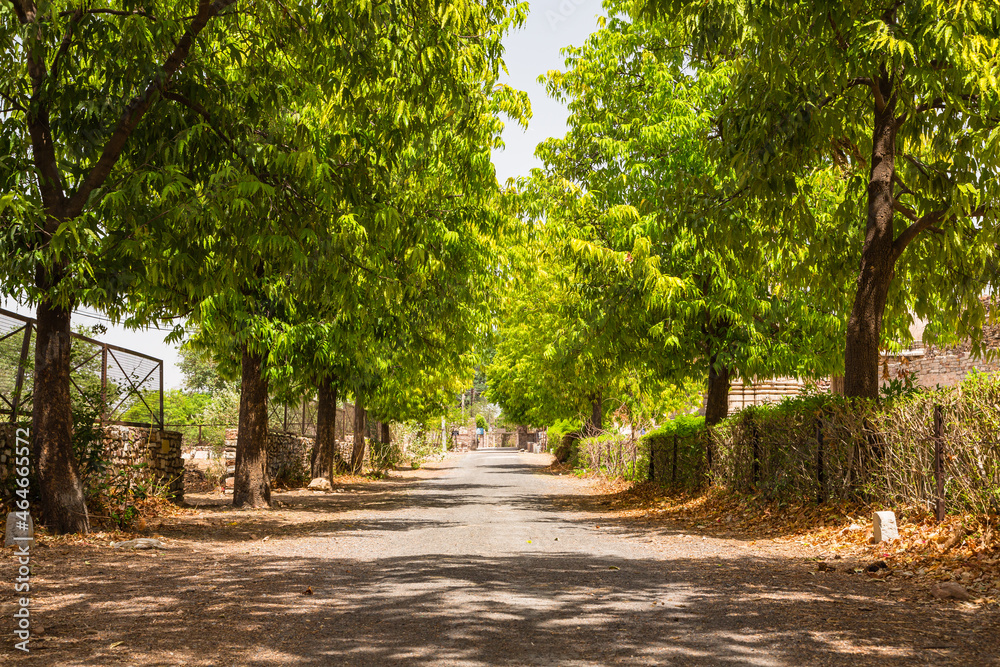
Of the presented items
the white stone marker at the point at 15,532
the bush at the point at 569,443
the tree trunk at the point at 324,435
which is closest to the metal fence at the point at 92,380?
the white stone marker at the point at 15,532

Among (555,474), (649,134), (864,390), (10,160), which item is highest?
(649,134)

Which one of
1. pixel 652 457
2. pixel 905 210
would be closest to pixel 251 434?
pixel 652 457

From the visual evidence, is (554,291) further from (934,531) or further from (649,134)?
(934,531)

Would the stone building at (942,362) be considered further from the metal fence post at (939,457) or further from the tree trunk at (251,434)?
the tree trunk at (251,434)

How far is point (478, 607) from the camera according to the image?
20.6ft

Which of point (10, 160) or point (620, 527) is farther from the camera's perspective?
point (620, 527)

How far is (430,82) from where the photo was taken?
9703 mm

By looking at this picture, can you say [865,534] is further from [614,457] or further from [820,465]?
[614,457]

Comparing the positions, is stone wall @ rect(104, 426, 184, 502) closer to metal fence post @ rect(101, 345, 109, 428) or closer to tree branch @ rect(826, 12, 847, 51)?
metal fence post @ rect(101, 345, 109, 428)

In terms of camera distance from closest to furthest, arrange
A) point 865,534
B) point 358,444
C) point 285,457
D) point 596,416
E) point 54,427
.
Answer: point 865,534 → point 54,427 → point 285,457 → point 358,444 → point 596,416

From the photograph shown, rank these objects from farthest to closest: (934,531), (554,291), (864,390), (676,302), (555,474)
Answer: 1. (555,474)
2. (554,291)
3. (676,302)
4. (864,390)
5. (934,531)

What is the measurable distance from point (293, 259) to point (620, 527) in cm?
734

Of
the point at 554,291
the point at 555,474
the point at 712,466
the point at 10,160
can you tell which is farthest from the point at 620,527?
the point at 555,474

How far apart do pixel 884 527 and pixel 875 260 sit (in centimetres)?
389
